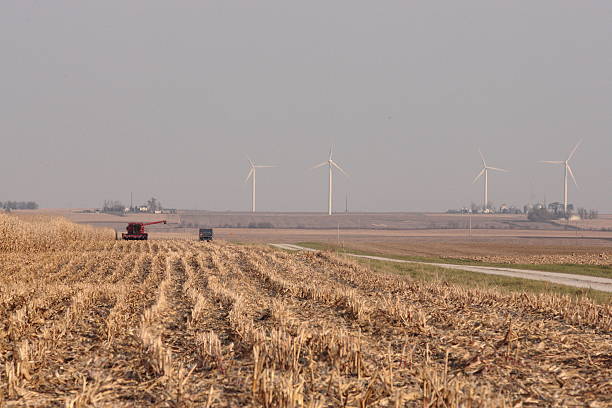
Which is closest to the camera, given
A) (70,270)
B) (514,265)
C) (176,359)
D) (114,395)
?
(114,395)

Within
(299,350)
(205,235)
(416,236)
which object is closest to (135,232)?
(205,235)

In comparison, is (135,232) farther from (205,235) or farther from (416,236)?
(416,236)

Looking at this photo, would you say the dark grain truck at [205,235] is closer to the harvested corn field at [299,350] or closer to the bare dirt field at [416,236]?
the bare dirt field at [416,236]

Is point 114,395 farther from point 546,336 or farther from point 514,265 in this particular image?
point 514,265

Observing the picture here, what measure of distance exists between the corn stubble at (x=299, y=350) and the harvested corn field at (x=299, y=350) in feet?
0.13

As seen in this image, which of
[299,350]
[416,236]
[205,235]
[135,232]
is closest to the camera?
[299,350]

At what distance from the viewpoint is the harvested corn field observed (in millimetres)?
9031

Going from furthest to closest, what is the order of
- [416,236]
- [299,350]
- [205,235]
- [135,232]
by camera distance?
[416,236], [205,235], [135,232], [299,350]

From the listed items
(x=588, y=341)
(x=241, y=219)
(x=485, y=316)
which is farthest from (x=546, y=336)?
(x=241, y=219)

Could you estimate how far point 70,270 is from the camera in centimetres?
3369

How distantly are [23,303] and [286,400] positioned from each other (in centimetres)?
1325

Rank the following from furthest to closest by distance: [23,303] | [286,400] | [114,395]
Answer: [23,303] < [114,395] < [286,400]

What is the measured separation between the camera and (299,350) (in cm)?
1080

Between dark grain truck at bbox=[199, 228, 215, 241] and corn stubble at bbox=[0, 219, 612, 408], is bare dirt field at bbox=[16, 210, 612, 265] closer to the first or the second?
dark grain truck at bbox=[199, 228, 215, 241]
